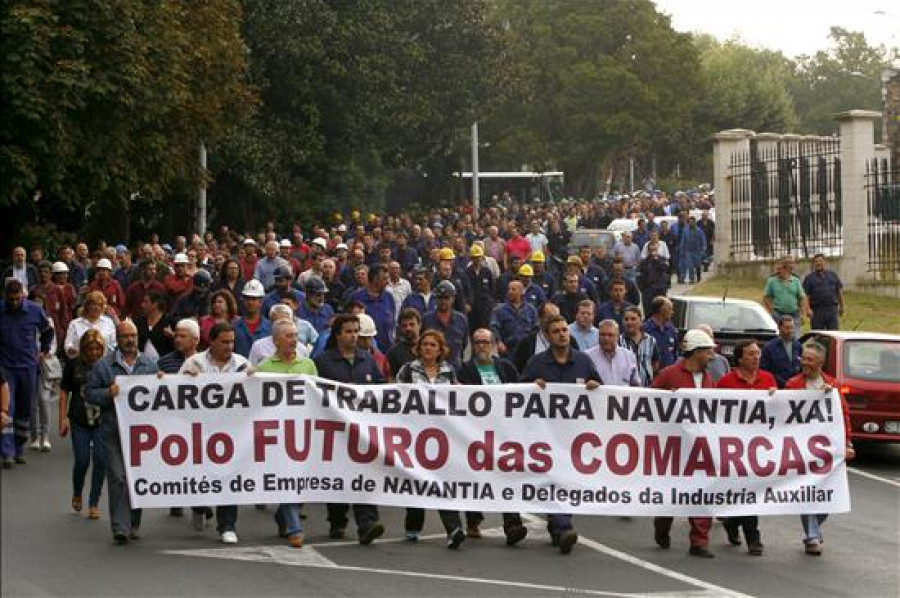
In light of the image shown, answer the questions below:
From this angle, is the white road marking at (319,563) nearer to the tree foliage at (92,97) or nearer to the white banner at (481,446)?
the white banner at (481,446)

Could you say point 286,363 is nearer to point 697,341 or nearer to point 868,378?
point 697,341

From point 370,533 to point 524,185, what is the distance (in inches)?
3145

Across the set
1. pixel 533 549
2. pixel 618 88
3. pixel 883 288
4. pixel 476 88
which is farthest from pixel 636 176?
pixel 533 549

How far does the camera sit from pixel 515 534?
46.4ft

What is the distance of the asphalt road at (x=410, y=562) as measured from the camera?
492 inches

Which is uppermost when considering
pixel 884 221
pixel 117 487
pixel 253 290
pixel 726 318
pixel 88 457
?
pixel 884 221

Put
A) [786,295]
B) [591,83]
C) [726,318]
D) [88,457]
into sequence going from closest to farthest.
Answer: [88,457] < [726,318] < [786,295] < [591,83]

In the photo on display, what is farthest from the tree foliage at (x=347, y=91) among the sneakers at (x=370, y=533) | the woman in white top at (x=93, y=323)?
the sneakers at (x=370, y=533)

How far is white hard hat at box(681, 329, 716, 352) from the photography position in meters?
14.3

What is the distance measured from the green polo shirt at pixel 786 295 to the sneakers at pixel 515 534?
12064 mm

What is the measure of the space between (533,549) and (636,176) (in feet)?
326

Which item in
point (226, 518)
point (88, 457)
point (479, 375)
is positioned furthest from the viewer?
point (88, 457)

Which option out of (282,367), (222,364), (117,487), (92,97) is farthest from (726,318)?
(92,97)

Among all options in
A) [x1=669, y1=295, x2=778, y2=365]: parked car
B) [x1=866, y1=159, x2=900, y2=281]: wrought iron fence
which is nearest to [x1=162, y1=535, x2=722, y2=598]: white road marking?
[x1=669, y1=295, x2=778, y2=365]: parked car
